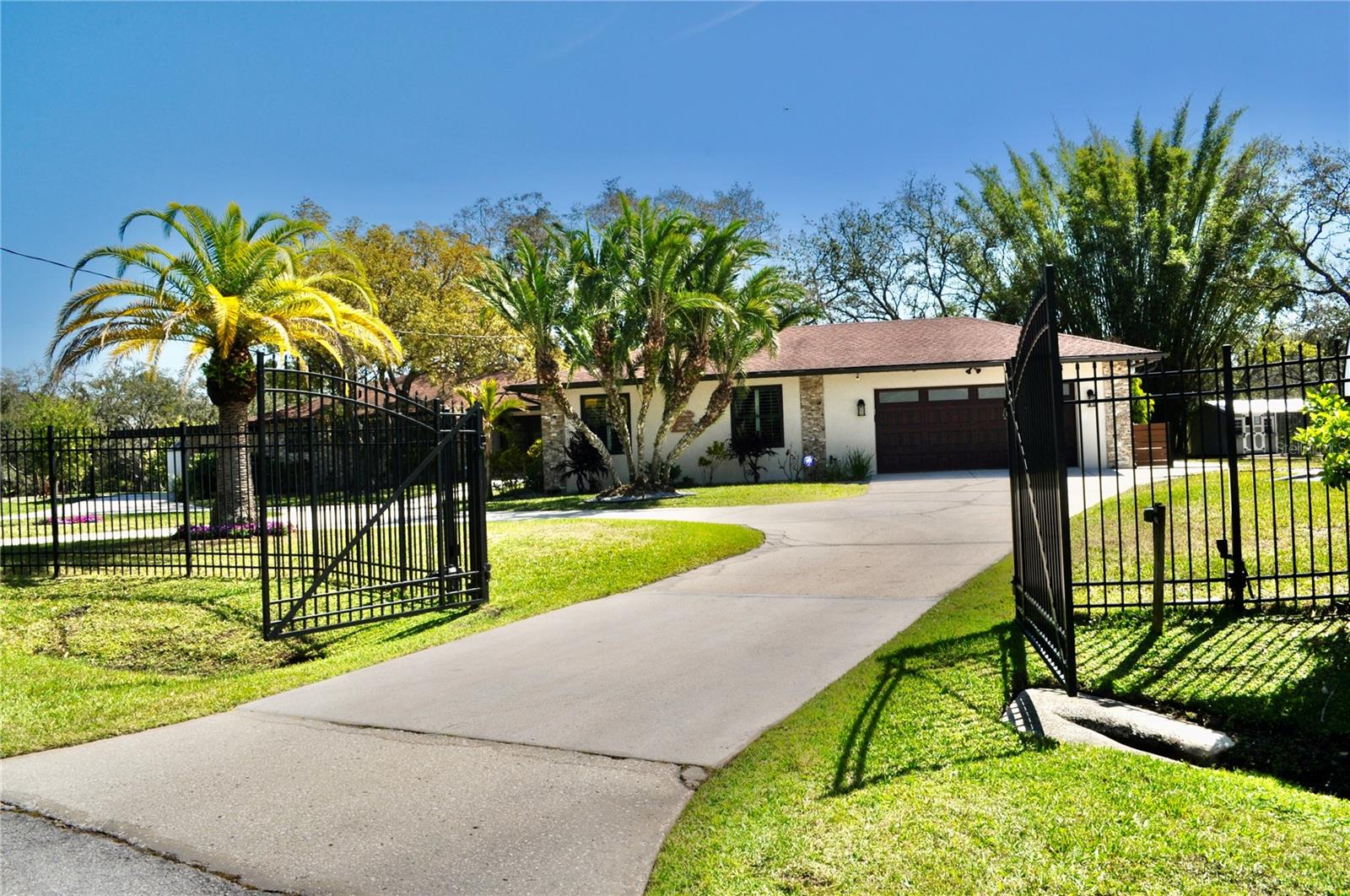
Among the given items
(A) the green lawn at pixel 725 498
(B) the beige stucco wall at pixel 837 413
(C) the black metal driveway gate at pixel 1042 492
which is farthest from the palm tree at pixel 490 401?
(C) the black metal driveway gate at pixel 1042 492

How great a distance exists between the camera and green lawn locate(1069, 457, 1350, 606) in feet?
24.5

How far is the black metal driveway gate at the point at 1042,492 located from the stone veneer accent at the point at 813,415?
19302mm

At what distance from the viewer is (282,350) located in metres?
15.4

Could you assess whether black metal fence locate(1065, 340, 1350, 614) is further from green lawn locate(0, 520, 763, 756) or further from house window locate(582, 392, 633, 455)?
house window locate(582, 392, 633, 455)

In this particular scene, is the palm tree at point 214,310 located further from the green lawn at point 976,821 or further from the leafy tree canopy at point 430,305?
the leafy tree canopy at point 430,305

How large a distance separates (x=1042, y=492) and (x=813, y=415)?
69.0 feet

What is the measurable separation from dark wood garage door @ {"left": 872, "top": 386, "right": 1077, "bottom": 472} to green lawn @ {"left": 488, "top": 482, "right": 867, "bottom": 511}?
317cm

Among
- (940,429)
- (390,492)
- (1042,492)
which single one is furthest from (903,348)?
(1042,492)

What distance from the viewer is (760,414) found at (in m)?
27.6

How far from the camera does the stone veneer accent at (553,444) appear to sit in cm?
2781

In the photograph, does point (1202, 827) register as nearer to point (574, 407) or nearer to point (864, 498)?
point (864, 498)

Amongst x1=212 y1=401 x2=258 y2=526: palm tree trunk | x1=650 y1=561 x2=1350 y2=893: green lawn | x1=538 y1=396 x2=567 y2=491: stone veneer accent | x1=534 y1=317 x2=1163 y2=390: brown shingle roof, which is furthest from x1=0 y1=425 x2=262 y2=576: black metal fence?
x1=534 y1=317 x2=1163 y2=390: brown shingle roof

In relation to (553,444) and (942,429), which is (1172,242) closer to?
(942,429)

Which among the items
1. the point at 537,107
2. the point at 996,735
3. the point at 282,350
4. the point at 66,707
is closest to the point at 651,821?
the point at 996,735
